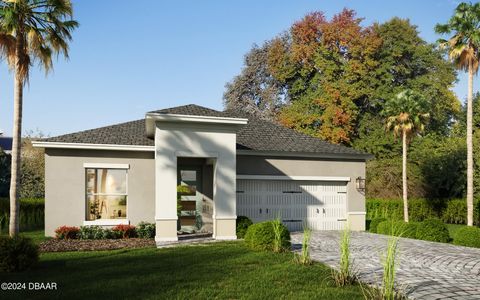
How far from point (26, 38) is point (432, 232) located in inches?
625

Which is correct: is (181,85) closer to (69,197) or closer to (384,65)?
(69,197)

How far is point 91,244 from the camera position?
48.2 ft

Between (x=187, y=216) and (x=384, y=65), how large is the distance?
23323mm

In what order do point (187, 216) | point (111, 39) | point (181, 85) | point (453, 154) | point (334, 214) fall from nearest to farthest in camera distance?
point (111, 39) → point (187, 216) → point (334, 214) → point (181, 85) → point (453, 154)

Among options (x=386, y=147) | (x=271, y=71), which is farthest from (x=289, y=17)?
(x=386, y=147)

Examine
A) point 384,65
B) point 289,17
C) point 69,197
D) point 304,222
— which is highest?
point 289,17

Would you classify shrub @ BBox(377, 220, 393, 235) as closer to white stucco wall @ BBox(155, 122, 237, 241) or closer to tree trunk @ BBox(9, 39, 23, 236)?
white stucco wall @ BBox(155, 122, 237, 241)

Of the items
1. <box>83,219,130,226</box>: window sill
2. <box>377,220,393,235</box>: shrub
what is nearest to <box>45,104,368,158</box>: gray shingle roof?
<box>83,219,130,226</box>: window sill

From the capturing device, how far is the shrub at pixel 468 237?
51.2ft

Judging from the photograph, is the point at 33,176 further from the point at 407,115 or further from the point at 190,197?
the point at 407,115

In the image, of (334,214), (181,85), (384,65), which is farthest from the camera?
(384,65)

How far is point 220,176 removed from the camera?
52.2 ft

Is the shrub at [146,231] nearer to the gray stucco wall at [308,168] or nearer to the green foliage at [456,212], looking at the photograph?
the gray stucco wall at [308,168]

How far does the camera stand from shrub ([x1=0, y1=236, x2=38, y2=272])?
996cm
